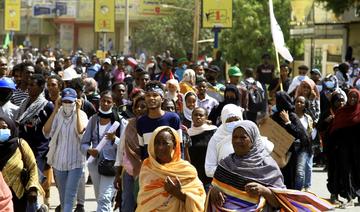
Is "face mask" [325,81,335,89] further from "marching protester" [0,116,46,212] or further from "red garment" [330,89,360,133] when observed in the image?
"marching protester" [0,116,46,212]

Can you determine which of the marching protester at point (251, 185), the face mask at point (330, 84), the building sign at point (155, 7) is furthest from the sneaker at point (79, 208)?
the building sign at point (155, 7)

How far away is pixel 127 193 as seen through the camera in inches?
362

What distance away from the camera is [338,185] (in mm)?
12719

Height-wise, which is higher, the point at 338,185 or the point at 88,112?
the point at 88,112

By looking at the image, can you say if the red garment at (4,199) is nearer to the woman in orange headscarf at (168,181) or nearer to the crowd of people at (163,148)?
the crowd of people at (163,148)

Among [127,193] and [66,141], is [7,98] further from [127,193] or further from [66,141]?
[127,193]

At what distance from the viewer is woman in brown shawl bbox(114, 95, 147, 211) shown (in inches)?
349

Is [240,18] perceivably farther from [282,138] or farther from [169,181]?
[169,181]

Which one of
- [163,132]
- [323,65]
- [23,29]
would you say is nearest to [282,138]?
[163,132]

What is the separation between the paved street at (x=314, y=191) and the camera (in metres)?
12.0

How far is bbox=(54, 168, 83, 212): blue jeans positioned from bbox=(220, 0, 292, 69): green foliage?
3438cm

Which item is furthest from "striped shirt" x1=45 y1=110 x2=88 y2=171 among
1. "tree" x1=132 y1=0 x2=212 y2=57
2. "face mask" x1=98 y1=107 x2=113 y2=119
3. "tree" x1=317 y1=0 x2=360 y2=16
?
"tree" x1=132 y1=0 x2=212 y2=57

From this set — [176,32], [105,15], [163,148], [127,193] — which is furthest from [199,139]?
[176,32]

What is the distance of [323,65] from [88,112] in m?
29.8
